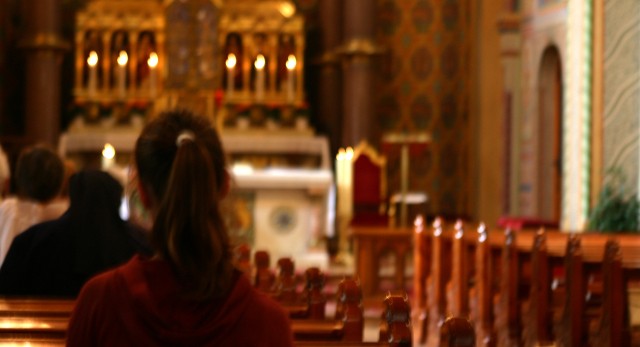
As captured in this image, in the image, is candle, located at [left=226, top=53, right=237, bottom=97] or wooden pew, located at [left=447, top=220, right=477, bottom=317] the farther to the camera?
candle, located at [left=226, top=53, right=237, bottom=97]

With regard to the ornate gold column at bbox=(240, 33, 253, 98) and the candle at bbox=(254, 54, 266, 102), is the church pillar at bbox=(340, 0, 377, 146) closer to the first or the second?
the candle at bbox=(254, 54, 266, 102)

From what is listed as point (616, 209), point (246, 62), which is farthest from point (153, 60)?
point (616, 209)

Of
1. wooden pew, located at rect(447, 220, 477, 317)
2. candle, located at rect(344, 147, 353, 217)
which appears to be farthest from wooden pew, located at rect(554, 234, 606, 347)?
candle, located at rect(344, 147, 353, 217)

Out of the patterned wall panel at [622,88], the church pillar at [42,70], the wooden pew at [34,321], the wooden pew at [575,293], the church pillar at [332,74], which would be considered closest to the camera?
the wooden pew at [34,321]

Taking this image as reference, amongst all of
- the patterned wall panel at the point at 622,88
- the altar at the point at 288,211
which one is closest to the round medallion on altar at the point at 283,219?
the altar at the point at 288,211

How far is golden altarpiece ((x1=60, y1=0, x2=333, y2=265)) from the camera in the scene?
15.4 m

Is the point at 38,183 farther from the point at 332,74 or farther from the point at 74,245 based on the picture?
the point at 332,74

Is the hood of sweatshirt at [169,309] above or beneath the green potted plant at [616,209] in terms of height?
above

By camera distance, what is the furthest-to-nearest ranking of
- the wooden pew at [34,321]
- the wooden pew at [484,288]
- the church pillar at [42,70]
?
the church pillar at [42,70] < the wooden pew at [484,288] < the wooden pew at [34,321]

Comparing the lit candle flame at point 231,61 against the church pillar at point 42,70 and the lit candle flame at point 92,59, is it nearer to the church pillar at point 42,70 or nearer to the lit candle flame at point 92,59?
the lit candle flame at point 92,59

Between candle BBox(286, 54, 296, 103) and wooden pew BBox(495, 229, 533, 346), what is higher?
candle BBox(286, 54, 296, 103)

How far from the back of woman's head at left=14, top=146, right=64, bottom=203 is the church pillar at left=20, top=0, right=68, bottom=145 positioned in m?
10.1

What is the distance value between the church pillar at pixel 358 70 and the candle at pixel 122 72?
8.92 ft

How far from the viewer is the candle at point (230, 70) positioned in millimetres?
15580
